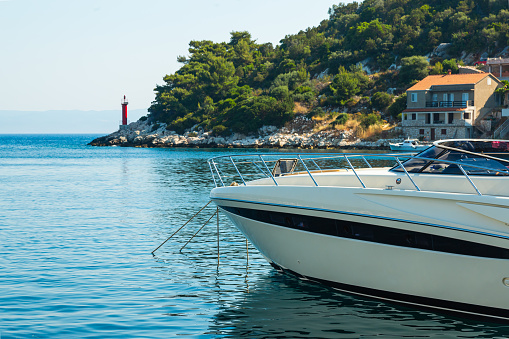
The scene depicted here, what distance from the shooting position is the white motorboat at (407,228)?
746 centimetres

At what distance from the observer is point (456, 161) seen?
866 centimetres

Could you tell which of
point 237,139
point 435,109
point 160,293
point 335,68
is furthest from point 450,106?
point 160,293

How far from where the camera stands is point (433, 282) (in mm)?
7883

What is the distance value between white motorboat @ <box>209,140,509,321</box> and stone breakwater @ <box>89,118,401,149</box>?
5307 centimetres

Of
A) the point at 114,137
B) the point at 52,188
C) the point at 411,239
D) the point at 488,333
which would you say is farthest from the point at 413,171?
the point at 114,137

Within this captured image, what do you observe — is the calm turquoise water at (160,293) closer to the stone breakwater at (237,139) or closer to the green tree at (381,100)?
the stone breakwater at (237,139)

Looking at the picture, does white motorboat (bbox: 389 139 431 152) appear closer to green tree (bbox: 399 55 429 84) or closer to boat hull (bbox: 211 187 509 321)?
green tree (bbox: 399 55 429 84)

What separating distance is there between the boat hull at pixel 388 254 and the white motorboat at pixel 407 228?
14mm

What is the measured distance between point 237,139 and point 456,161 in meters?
71.1

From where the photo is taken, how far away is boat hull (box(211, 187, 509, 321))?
24.5ft

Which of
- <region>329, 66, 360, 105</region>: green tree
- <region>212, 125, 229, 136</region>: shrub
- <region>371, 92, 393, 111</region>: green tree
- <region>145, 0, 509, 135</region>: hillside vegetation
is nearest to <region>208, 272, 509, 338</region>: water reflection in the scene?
<region>145, 0, 509, 135</region>: hillside vegetation

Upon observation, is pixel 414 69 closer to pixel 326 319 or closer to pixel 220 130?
pixel 220 130

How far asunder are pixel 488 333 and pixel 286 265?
11.1 ft

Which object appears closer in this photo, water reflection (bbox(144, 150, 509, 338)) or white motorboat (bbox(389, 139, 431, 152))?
water reflection (bbox(144, 150, 509, 338))
